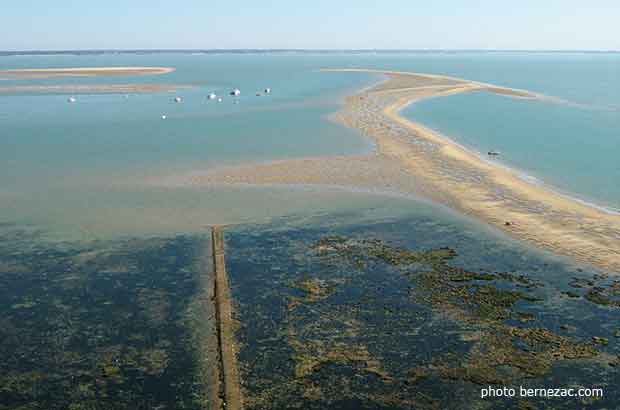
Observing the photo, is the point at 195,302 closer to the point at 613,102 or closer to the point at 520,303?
the point at 520,303

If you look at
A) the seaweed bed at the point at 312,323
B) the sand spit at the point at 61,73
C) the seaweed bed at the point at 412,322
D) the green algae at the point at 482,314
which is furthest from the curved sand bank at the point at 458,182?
the sand spit at the point at 61,73

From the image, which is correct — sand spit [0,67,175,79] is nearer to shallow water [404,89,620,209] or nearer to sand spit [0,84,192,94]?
sand spit [0,84,192,94]

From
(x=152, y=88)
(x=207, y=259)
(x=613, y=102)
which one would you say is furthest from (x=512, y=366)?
(x=152, y=88)

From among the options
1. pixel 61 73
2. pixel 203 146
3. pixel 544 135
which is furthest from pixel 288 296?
pixel 61 73

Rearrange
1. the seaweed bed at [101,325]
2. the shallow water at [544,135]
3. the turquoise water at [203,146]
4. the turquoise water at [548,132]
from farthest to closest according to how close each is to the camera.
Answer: the turquoise water at [548,132] → the shallow water at [544,135] → the turquoise water at [203,146] → the seaweed bed at [101,325]

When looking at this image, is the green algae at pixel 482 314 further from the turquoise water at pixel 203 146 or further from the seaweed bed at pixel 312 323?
the turquoise water at pixel 203 146
